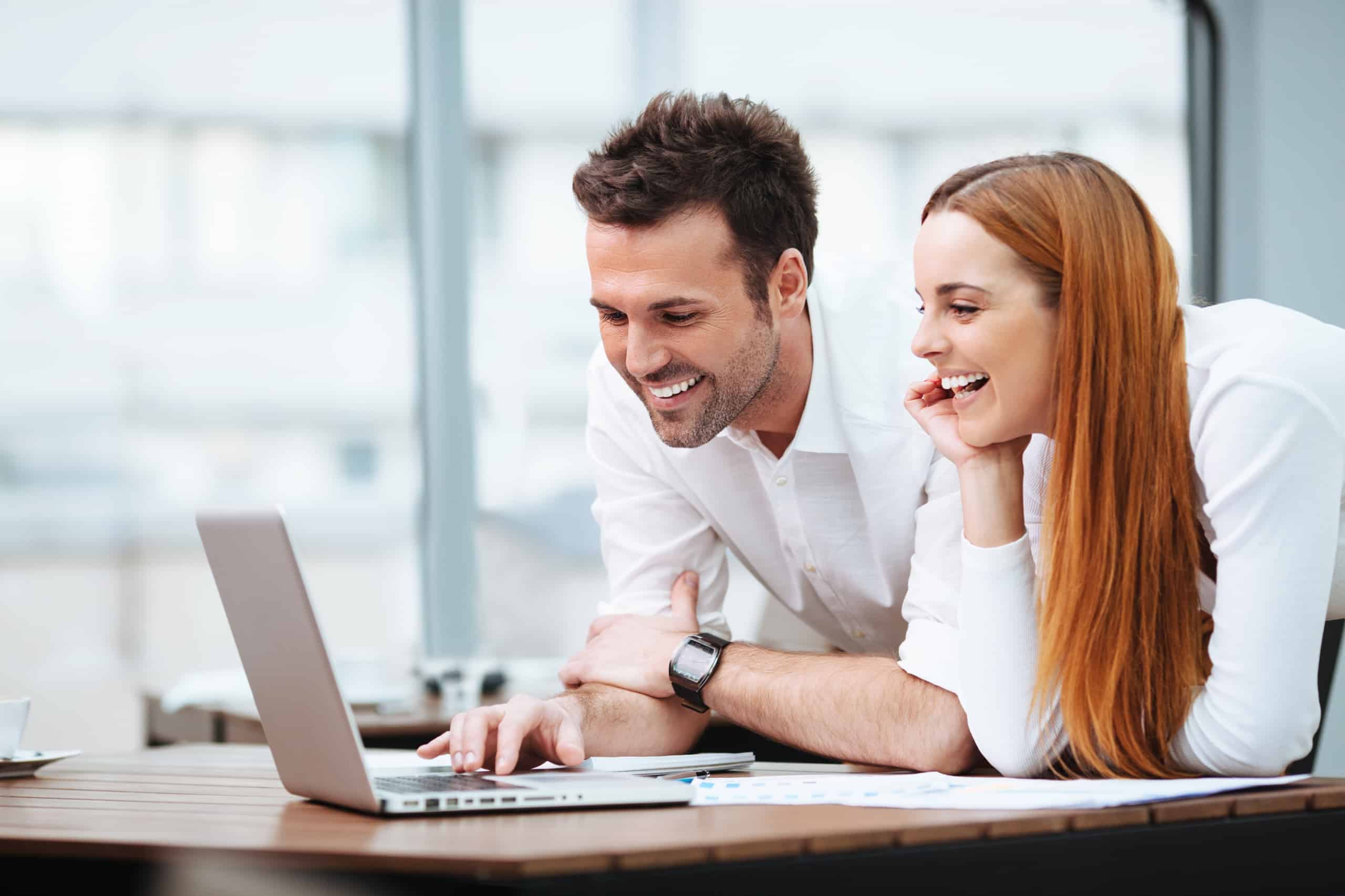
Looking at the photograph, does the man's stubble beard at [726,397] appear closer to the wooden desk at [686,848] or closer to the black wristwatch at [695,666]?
the black wristwatch at [695,666]

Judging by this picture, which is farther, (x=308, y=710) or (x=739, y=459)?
(x=739, y=459)

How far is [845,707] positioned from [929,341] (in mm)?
428

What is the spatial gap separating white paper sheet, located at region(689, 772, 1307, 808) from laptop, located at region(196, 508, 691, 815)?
0.10m

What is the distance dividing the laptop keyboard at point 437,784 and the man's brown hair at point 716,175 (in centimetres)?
81

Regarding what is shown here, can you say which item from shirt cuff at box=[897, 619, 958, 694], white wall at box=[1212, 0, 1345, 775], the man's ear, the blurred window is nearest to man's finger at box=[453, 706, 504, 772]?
shirt cuff at box=[897, 619, 958, 694]

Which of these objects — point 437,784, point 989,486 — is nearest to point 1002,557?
point 989,486

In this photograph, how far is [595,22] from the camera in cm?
419

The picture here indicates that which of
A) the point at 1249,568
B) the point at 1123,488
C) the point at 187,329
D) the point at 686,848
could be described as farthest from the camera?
the point at 187,329

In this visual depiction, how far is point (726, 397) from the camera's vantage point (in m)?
1.93

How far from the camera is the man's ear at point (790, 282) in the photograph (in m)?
2.02

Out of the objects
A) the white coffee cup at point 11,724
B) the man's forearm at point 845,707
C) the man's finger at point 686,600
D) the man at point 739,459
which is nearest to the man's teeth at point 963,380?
the man at point 739,459

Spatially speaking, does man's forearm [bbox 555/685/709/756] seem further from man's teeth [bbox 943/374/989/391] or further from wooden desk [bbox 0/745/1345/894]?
man's teeth [bbox 943/374/989/391]

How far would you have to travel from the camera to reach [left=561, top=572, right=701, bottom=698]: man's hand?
5.83 feet

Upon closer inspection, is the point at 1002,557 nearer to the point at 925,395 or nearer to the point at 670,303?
the point at 925,395
